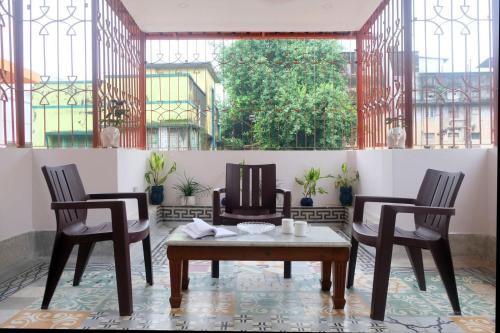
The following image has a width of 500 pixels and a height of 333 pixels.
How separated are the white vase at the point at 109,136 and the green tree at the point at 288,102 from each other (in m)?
1.98

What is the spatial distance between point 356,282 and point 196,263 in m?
1.32

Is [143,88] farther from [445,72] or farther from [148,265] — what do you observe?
[445,72]

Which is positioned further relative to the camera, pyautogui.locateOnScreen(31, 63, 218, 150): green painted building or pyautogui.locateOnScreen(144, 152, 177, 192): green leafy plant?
pyautogui.locateOnScreen(31, 63, 218, 150): green painted building

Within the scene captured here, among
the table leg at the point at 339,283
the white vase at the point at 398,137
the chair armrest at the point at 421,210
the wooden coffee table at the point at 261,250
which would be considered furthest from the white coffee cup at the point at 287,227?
the white vase at the point at 398,137

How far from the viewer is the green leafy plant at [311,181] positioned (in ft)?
17.1

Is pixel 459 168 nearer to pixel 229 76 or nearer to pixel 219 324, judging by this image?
pixel 219 324

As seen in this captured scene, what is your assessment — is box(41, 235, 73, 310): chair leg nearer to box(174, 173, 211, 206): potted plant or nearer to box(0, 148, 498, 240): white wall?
box(0, 148, 498, 240): white wall

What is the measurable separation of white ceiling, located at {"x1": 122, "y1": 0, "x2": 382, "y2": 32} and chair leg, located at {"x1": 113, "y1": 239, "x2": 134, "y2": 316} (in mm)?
2977

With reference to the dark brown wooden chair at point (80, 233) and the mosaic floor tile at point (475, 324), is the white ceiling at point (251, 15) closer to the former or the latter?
the dark brown wooden chair at point (80, 233)

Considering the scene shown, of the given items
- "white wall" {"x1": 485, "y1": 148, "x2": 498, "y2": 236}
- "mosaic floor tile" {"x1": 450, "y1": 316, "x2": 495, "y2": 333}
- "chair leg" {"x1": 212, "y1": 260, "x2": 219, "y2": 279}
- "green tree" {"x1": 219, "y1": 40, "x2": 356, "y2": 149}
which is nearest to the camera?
"mosaic floor tile" {"x1": 450, "y1": 316, "x2": 495, "y2": 333}

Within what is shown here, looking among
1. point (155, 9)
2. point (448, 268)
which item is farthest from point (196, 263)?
point (155, 9)

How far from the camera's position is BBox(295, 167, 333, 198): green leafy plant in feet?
17.1

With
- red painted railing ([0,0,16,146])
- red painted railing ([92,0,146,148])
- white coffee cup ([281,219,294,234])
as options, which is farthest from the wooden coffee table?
red painted railing ([0,0,16,146])

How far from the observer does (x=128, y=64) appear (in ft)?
16.1
